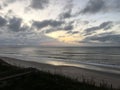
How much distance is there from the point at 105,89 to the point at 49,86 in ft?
11.9

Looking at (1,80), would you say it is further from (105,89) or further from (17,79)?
(105,89)

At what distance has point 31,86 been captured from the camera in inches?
404

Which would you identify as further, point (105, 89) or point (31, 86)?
point (105, 89)

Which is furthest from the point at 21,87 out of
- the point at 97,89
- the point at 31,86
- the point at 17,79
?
the point at 97,89

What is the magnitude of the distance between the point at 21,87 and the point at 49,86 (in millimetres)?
1480

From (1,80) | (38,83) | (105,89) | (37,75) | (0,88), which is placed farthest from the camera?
(37,75)

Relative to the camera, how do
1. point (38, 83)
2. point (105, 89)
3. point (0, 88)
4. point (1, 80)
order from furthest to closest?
point (105, 89), point (38, 83), point (1, 80), point (0, 88)

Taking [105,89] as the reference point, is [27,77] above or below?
above

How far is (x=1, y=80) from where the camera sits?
10.0m

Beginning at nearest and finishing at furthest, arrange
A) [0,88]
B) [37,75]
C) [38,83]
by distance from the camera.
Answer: [0,88] < [38,83] < [37,75]

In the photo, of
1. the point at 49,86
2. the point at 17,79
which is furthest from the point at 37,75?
the point at 49,86

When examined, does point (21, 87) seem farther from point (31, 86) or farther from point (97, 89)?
point (97, 89)

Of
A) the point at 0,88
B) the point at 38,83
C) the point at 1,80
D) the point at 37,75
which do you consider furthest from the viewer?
the point at 37,75

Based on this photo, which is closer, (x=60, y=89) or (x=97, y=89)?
(x=60, y=89)
